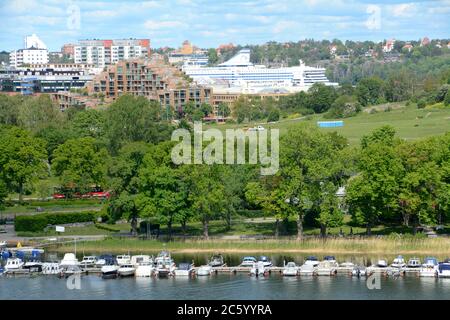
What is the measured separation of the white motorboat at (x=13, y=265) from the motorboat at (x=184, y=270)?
7.63 m

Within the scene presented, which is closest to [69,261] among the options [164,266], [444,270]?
[164,266]

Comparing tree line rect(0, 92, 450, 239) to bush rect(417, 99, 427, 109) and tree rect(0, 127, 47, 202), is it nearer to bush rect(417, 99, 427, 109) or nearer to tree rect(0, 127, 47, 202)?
tree rect(0, 127, 47, 202)

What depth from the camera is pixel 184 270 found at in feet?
164

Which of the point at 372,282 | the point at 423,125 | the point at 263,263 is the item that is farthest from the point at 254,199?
the point at 423,125

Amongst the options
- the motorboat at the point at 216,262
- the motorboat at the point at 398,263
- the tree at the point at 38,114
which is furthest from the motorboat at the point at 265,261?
the tree at the point at 38,114

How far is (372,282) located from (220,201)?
12496 millimetres

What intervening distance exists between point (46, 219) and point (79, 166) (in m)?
11.6

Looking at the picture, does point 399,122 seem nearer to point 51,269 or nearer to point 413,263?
point 413,263

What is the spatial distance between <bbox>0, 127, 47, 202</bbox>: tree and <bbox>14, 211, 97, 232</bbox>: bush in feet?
30.1

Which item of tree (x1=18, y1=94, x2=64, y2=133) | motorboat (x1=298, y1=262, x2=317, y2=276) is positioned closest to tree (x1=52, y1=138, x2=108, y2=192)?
tree (x1=18, y1=94, x2=64, y2=133)

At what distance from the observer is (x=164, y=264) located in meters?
50.8

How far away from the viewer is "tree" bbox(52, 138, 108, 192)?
73.4 metres

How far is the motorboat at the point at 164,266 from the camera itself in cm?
5019
